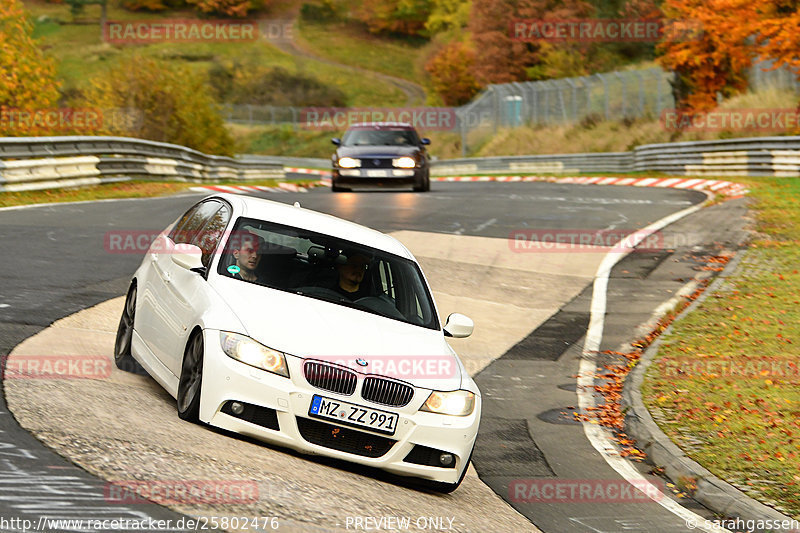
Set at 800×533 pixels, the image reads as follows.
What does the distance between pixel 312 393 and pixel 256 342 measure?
500 mm

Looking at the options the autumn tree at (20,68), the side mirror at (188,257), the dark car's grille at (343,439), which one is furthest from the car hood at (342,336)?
the autumn tree at (20,68)

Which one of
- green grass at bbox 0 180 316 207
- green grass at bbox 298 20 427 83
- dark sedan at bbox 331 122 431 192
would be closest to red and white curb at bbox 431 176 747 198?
dark sedan at bbox 331 122 431 192

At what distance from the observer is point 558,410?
423 inches

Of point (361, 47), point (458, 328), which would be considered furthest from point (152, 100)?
point (361, 47)

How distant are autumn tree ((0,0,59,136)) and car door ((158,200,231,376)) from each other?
32319 mm

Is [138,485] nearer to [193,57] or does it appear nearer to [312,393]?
[312,393]

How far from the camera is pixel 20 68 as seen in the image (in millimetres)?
41375

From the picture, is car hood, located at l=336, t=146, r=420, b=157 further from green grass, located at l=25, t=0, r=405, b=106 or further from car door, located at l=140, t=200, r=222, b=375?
green grass, located at l=25, t=0, r=405, b=106

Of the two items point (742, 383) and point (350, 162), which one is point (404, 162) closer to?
point (350, 162)

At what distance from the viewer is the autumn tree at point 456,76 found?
3447 inches

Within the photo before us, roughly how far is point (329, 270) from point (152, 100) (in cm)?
3408

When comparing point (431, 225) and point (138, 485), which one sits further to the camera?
point (431, 225)

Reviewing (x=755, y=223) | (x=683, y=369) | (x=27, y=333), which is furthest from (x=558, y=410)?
(x=755, y=223)

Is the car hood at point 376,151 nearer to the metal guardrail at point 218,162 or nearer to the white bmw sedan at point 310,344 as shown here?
the metal guardrail at point 218,162
